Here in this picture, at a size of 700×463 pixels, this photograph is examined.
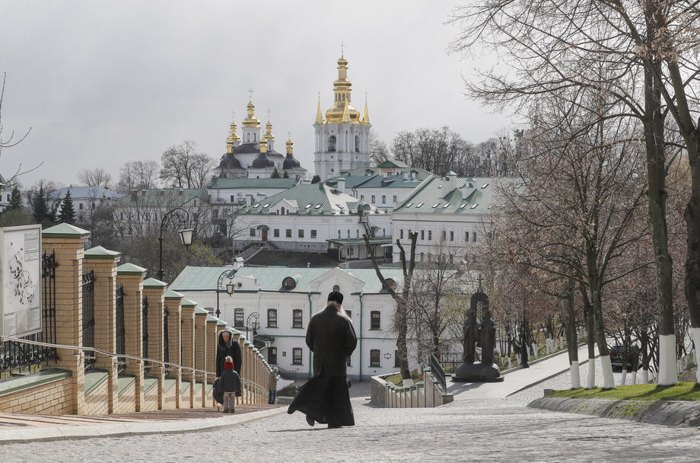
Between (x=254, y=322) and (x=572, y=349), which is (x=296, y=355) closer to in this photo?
(x=254, y=322)

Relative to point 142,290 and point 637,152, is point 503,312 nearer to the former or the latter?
point 637,152

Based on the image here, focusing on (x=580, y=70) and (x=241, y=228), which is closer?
(x=580, y=70)

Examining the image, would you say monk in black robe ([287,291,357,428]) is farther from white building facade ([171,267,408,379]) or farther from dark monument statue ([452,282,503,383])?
white building facade ([171,267,408,379])

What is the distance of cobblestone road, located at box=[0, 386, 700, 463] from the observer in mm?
9516

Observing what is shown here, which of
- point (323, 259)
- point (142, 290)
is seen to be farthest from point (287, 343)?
point (323, 259)

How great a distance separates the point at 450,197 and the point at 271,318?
50.2 m

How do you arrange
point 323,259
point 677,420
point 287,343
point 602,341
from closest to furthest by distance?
point 677,420
point 602,341
point 287,343
point 323,259

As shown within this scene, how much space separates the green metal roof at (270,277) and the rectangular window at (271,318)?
1.27 m

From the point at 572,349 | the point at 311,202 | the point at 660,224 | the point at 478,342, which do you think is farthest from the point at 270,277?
the point at 311,202

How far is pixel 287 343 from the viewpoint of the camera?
221 feet

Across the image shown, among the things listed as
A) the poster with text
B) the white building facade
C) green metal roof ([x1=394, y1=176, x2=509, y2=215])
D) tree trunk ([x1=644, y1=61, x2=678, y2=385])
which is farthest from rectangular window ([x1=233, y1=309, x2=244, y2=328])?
the poster with text

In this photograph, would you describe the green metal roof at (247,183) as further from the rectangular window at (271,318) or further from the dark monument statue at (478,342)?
the dark monument statue at (478,342)

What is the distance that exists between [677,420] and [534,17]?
8148 millimetres

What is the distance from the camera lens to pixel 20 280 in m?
12.1
